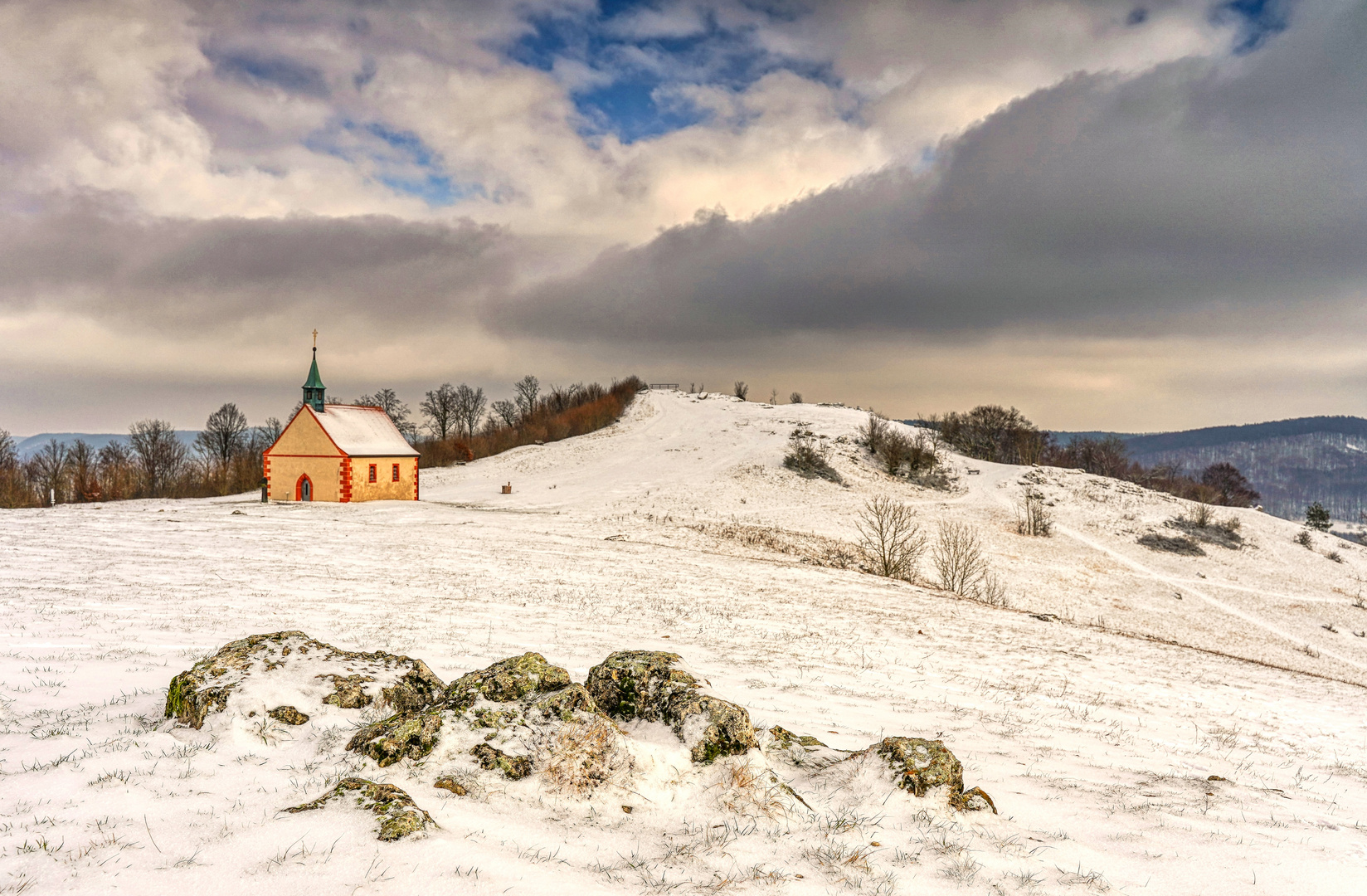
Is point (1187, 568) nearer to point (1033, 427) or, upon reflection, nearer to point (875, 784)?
point (875, 784)

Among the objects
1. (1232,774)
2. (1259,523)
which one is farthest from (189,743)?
(1259,523)

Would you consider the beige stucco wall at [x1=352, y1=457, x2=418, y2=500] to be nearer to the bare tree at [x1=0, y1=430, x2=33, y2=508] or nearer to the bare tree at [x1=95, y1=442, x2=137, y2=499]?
the bare tree at [x1=0, y1=430, x2=33, y2=508]

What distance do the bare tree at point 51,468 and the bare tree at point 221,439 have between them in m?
13.2

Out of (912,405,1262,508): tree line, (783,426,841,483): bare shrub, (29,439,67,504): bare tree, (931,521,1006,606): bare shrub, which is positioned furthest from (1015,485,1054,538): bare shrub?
(29,439,67,504): bare tree

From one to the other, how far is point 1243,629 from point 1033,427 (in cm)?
6219

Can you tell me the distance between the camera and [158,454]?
3091 inches

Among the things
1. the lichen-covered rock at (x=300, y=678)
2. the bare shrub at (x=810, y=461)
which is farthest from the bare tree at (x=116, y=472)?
the lichen-covered rock at (x=300, y=678)

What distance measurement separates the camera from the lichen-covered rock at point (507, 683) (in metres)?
5.03

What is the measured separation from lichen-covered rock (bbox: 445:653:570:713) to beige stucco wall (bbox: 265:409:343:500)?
3690cm

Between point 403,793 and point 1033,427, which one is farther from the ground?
point 1033,427

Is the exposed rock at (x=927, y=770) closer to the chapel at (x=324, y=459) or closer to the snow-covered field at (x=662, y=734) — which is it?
the snow-covered field at (x=662, y=734)

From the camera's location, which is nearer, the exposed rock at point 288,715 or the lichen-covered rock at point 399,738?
the lichen-covered rock at point 399,738

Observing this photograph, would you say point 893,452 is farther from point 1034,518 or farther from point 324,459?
point 324,459

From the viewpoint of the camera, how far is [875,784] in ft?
15.5
